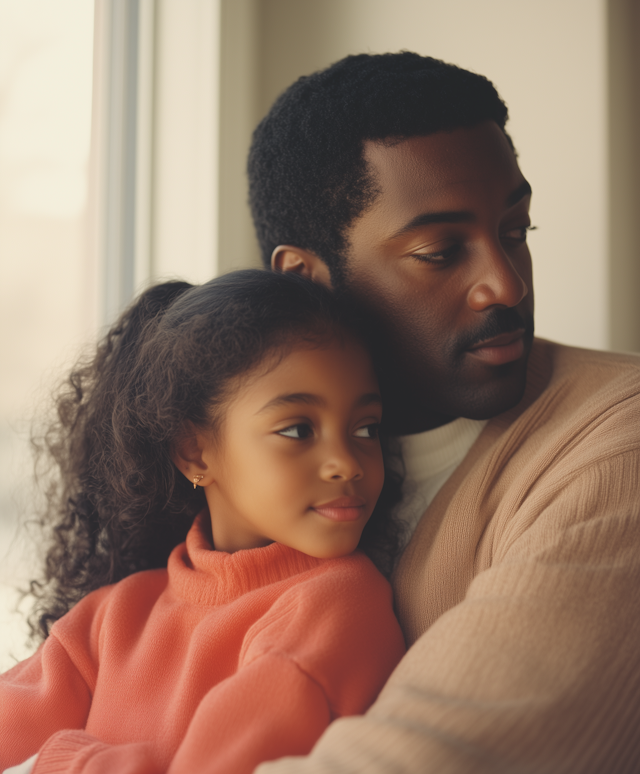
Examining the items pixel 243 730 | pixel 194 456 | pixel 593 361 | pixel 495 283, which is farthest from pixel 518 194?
pixel 243 730

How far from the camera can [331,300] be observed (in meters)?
1.13

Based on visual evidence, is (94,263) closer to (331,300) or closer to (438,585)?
(331,300)

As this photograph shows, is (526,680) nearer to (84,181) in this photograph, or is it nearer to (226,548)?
(226,548)

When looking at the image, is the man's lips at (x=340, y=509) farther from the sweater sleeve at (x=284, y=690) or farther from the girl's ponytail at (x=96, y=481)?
the girl's ponytail at (x=96, y=481)

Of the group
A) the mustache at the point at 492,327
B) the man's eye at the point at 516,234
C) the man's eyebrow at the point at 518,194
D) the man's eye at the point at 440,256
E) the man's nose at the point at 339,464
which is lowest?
the man's nose at the point at 339,464

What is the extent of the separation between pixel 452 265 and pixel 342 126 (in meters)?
0.31

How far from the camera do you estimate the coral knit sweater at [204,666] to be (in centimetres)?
79

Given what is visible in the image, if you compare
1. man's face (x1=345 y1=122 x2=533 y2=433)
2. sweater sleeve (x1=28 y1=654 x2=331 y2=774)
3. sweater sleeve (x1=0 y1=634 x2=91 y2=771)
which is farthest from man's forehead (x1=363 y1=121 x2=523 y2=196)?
sweater sleeve (x1=0 y1=634 x2=91 y2=771)

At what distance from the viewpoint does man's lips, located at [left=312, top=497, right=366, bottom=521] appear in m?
0.98

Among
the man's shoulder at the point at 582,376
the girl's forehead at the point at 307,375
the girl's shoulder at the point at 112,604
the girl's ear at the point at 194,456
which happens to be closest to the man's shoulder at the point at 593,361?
the man's shoulder at the point at 582,376

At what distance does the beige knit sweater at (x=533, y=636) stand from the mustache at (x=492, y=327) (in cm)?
18

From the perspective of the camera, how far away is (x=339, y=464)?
96 cm

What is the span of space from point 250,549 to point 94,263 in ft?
3.57

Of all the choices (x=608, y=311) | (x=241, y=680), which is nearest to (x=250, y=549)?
(x=241, y=680)
